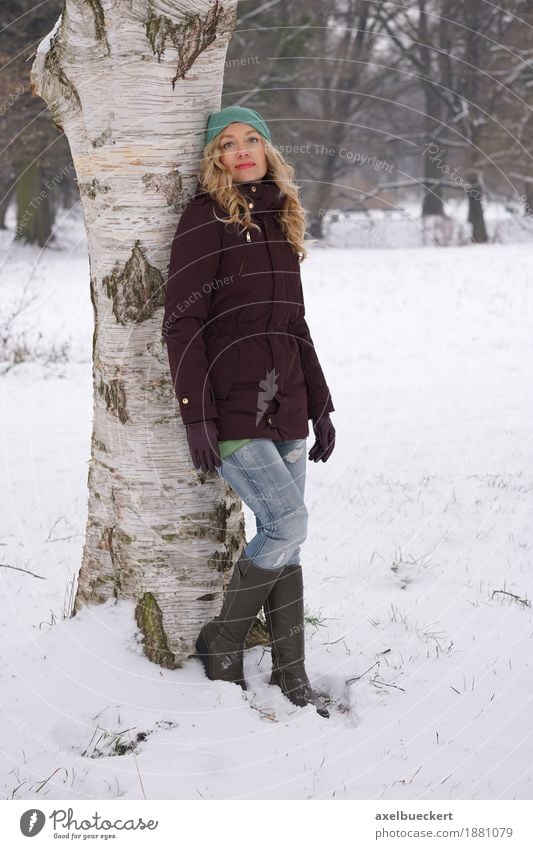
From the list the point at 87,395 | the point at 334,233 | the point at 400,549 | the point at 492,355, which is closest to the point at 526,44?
the point at 334,233

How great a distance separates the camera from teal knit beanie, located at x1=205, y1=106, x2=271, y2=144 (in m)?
3.00

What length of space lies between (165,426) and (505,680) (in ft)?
5.63

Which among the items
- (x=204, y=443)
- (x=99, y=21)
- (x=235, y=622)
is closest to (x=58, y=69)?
(x=99, y=21)

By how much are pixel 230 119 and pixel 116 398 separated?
1140 mm

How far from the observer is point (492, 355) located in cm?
1048

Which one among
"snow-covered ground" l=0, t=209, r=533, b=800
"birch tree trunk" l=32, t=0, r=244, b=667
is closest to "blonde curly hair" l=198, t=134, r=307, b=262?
"birch tree trunk" l=32, t=0, r=244, b=667

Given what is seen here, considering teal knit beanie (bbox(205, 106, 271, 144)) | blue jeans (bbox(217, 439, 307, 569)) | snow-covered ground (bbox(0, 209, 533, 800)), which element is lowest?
snow-covered ground (bbox(0, 209, 533, 800))

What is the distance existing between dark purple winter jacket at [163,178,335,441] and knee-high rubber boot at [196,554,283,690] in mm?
537

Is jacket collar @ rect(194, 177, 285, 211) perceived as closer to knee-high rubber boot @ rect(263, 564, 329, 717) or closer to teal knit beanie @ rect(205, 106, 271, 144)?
teal knit beanie @ rect(205, 106, 271, 144)

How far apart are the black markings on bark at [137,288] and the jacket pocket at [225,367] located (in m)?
0.38

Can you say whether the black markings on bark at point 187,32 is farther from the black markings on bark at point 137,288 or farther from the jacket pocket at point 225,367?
the jacket pocket at point 225,367

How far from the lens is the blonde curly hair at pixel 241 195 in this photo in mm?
2934

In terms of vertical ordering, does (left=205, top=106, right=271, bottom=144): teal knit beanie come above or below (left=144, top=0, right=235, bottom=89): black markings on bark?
below

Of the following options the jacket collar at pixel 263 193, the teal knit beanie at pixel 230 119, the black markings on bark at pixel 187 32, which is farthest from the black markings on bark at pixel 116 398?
the black markings on bark at pixel 187 32
